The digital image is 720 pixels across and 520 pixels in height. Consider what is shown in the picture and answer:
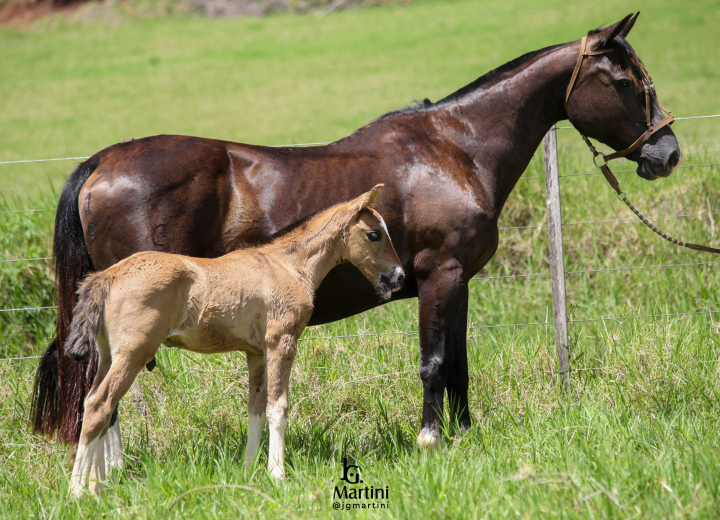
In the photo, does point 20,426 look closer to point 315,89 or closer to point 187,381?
point 187,381

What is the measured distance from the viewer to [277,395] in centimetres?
358

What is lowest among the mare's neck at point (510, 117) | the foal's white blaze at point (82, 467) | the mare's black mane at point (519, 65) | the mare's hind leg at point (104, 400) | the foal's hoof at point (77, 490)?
the foal's hoof at point (77, 490)

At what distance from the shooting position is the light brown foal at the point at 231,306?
10.7 feet

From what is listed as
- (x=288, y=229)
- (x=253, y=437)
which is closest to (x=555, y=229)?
(x=288, y=229)

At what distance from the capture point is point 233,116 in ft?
65.8

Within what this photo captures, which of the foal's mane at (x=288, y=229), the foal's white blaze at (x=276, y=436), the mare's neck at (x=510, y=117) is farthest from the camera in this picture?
the mare's neck at (x=510, y=117)

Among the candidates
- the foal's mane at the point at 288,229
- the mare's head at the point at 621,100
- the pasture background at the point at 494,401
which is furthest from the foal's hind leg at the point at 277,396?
the mare's head at the point at 621,100

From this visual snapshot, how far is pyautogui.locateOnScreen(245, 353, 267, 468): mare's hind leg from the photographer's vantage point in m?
3.74

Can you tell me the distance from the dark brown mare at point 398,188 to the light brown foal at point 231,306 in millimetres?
330

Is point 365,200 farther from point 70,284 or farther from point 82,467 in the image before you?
point 82,467

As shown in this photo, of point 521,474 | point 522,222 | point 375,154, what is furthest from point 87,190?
→ point 522,222

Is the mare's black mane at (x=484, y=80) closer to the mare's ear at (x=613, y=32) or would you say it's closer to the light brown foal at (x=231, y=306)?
the mare's ear at (x=613, y=32)

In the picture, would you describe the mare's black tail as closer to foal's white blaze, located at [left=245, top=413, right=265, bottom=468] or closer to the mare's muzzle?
foal's white blaze, located at [left=245, top=413, right=265, bottom=468]

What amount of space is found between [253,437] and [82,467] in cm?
86
